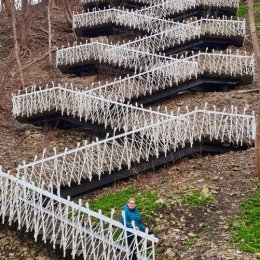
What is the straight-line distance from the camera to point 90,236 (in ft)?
30.2

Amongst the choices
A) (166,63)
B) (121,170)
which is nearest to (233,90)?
(166,63)

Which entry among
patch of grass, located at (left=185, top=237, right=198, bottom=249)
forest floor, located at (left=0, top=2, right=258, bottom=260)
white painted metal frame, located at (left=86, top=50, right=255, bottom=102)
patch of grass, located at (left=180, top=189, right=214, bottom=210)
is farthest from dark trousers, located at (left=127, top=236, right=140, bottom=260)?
white painted metal frame, located at (left=86, top=50, right=255, bottom=102)

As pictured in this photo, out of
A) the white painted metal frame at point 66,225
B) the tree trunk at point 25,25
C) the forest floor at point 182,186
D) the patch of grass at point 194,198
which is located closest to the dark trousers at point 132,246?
the white painted metal frame at point 66,225

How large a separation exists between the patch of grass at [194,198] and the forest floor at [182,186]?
0.34ft

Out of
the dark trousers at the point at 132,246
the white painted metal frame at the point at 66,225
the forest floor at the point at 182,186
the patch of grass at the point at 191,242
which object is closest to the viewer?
the dark trousers at the point at 132,246

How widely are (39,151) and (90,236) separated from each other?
712 cm

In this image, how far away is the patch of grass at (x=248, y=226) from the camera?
8.86 metres

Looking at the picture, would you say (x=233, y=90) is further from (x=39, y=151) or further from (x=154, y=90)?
(x=39, y=151)

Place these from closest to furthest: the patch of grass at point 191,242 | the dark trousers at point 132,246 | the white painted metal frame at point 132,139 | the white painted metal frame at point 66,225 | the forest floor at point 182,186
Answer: the dark trousers at point 132,246
the white painted metal frame at point 66,225
the patch of grass at point 191,242
the forest floor at point 182,186
the white painted metal frame at point 132,139

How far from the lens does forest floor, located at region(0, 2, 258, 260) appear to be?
30.3ft

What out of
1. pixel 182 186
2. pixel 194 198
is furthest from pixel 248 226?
pixel 182 186

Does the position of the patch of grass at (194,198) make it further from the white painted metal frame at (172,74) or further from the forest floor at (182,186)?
the white painted metal frame at (172,74)

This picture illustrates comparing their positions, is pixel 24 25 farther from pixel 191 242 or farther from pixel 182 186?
pixel 191 242

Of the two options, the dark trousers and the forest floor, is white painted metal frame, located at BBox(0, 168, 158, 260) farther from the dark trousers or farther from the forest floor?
the forest floor
